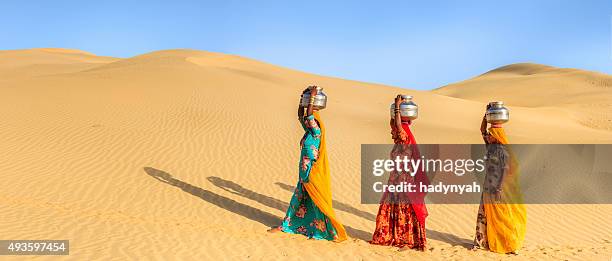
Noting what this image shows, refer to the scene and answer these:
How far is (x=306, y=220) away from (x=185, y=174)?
485 centimetres

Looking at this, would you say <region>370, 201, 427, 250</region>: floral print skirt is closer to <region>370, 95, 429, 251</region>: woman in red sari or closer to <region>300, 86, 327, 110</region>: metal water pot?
<region>370, 95, 429, 251</region>: woman in red sari

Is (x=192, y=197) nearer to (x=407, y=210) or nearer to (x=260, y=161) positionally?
(x=260, y=161)

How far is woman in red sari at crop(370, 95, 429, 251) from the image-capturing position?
7.20 metres

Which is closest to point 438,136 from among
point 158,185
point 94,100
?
point 158,185

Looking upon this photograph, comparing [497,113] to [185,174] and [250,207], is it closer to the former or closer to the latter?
[250,207]

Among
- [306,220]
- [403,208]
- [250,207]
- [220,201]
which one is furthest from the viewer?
[220,201]

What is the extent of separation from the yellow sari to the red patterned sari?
980 millimetres

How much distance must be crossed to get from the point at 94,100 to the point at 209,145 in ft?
20.1

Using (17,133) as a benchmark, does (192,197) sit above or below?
below

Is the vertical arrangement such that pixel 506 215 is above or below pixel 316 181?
below

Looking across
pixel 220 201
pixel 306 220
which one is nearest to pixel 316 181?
pixel 306 220

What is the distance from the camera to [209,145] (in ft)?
46.3

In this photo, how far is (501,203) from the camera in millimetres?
7426

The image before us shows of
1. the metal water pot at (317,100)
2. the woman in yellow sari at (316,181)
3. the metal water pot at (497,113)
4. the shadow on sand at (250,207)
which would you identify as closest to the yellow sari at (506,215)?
the metal water pot at (497,113)
